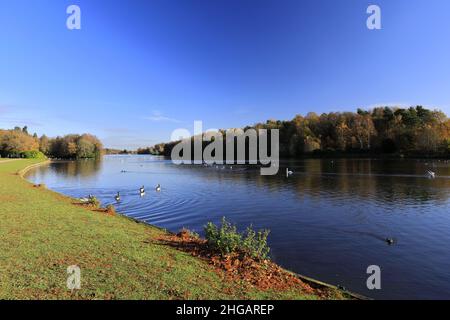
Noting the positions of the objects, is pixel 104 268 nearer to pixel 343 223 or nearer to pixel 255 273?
pixel 255 273

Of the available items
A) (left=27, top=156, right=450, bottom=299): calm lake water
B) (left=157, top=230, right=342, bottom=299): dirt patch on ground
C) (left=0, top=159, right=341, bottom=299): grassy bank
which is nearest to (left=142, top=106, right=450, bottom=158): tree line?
(left=27, top=156, right=450, bottom=299): calm lake water

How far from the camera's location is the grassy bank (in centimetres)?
833

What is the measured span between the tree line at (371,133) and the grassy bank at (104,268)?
120 meters

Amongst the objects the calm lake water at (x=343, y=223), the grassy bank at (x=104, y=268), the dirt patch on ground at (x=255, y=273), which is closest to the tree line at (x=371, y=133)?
the calm lake water at (x=343, y=223)

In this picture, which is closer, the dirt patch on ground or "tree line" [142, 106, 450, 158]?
the dirt patch on ground

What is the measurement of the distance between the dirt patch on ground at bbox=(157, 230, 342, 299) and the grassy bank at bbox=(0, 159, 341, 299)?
22 cm

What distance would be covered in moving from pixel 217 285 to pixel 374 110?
17207 cm

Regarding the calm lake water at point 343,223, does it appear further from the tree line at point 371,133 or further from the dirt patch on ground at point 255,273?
the tree line at point 371,133

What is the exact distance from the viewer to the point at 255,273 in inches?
425

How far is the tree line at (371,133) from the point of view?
118 metres

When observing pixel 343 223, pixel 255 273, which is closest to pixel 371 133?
→ pixel 343 223

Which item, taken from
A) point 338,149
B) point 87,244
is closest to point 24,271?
point 87,244

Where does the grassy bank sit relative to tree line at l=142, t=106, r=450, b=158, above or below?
below

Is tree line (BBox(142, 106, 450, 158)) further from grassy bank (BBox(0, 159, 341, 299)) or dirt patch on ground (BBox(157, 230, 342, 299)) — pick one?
grassy bank (BBox(0, 159, 341, 299))
